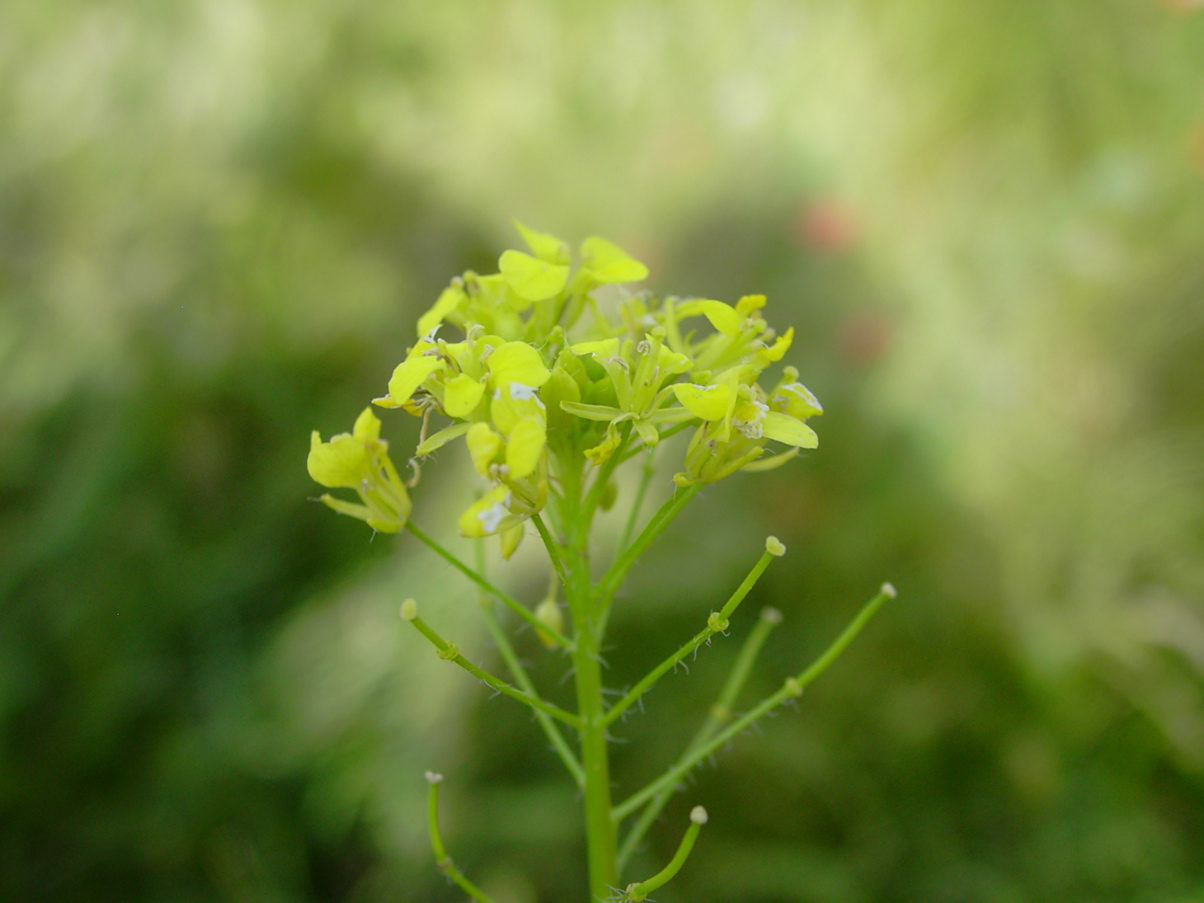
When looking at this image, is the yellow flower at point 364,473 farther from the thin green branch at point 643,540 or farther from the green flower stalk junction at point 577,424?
the thin green branch at point 643,540

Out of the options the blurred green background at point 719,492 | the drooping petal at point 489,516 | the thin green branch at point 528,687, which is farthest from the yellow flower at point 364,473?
the blurred green background at point 719,492

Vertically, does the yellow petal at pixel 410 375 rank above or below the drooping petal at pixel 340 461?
above

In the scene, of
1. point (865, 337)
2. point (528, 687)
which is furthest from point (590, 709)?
point (865, 337)

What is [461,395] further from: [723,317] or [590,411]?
[723,317]

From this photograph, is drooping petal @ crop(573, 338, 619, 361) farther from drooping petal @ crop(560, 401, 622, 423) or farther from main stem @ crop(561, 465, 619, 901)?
main stem @ crop(561, 465, 619, 901)

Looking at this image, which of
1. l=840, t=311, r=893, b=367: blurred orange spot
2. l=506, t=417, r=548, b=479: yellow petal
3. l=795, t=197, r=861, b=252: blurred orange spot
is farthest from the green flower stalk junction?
l=795, t=197, r=861, b=252: blurred orange spot

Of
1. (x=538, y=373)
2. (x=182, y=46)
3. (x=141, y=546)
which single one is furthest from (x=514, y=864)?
(x=182, y=46)

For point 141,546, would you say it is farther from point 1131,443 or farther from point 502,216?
point 1131,443
